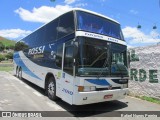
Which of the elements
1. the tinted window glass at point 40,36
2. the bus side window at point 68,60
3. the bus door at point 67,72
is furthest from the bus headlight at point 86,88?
the tinted window glass at point 40,36

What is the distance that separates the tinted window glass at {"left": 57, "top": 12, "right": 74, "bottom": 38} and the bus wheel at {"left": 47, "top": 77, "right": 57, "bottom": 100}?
1.94 meters

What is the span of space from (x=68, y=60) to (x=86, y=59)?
0.79 m

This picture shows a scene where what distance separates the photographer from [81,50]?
756 cm

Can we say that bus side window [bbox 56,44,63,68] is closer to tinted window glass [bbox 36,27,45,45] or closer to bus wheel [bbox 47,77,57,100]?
bus wheel [bbox 47,77,57,100]

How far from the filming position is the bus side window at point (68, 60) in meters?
7.91

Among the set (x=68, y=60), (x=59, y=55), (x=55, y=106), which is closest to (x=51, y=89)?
(x=55, y=106)

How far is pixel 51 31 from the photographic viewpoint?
418 inches

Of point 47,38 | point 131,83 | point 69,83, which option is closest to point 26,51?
point 47,38

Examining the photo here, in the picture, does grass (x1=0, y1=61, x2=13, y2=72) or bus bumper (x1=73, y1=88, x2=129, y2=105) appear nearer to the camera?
bus bumper (x1=73, y1=88, x2=129, y2=105)

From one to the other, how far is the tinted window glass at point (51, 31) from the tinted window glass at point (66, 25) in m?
0.44

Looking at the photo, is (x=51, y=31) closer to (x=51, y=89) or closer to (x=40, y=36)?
(x=40, y=36)

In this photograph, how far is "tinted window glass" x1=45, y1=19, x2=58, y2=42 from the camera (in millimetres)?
10094

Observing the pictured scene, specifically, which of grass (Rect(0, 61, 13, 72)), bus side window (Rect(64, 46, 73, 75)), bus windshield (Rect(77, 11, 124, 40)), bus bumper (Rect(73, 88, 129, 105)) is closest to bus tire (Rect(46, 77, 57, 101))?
bus side window (Rect(64, 46, 73, 75))

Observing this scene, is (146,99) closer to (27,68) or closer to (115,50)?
(115,50)
